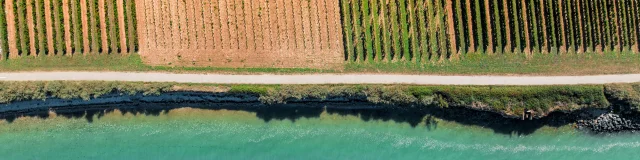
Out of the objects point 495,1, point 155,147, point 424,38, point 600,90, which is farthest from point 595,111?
point 155,147

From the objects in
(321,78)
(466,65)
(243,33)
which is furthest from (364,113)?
(243,33)

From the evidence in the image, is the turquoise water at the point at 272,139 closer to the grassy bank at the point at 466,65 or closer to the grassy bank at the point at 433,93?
the grassy bank at the point at 433,93

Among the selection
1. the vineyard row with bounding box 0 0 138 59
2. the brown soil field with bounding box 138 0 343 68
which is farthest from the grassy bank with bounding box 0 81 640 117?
the vineyard row with bounding box 0 0 138 59

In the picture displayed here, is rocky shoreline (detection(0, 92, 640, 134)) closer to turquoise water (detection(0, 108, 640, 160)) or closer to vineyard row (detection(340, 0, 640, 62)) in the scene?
turquoise water (detection(0, 108, 640, 160))

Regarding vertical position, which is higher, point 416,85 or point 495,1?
point 495,1

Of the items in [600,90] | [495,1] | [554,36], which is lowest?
[600,90]

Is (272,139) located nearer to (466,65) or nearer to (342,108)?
(342,108)

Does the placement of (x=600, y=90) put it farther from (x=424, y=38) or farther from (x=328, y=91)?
(x=328, y=91)
